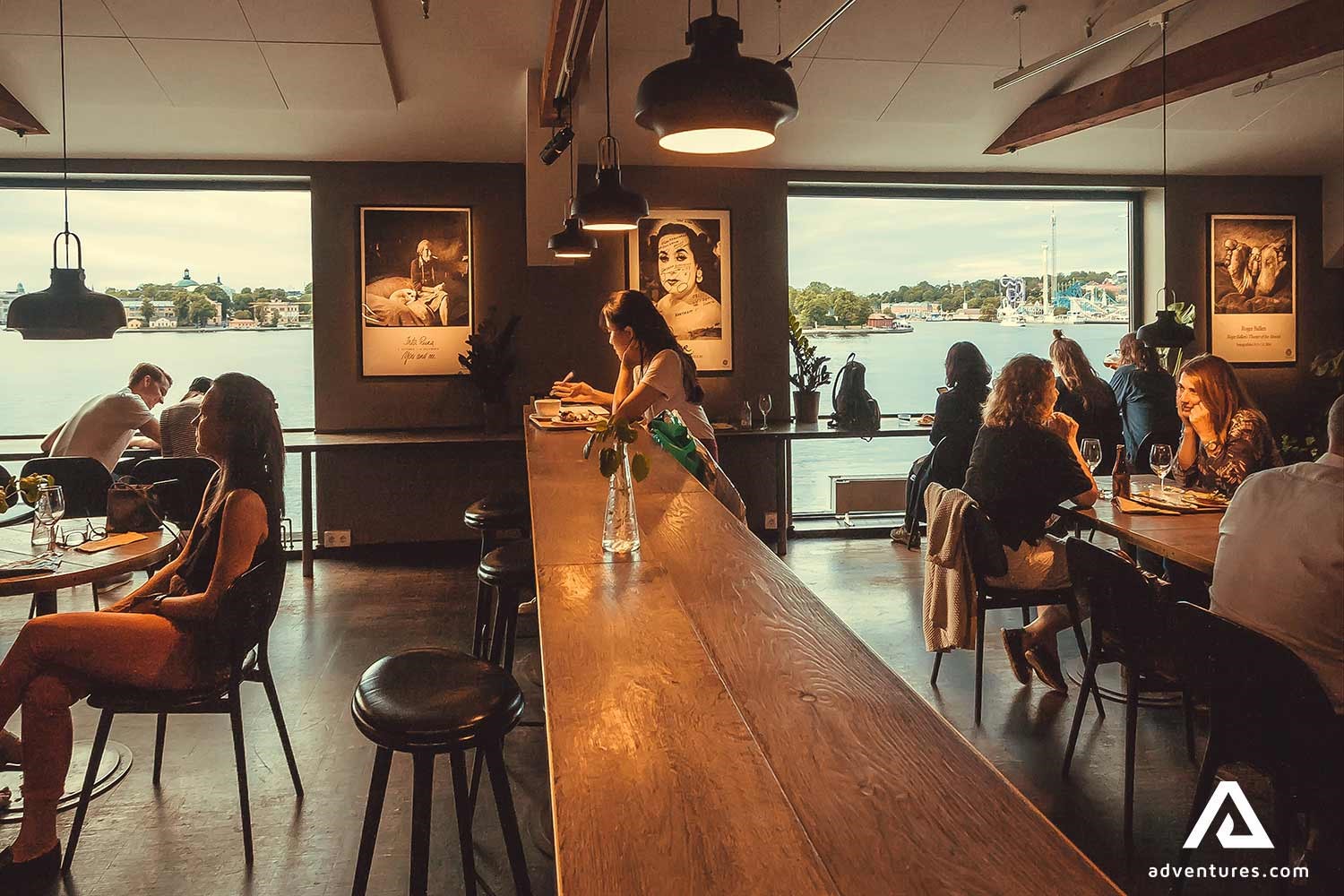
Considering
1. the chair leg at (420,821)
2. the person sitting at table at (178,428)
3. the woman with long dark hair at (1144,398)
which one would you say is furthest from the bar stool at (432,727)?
the woman with long dark hair at (1144,398)

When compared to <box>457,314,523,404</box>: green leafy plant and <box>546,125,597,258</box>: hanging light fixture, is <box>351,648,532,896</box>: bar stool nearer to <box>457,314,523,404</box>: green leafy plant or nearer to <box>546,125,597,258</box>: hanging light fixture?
<box>546,125,597,258</box>: hanging light fixture

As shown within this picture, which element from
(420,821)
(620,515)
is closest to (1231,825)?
(620,515)

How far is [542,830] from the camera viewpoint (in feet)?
9.53

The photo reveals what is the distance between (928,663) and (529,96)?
12.4 feet

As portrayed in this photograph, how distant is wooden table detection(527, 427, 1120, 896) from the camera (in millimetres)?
985

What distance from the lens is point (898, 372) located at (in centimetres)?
766

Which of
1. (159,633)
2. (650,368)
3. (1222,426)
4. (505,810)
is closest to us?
(505,810)

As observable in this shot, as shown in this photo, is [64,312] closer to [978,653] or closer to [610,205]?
[610,205]

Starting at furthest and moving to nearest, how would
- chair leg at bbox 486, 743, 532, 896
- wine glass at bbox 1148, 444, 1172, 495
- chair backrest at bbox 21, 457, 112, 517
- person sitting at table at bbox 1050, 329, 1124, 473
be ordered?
person sitting at table at bbox 1050, 329, 1124, 473
chair backrest at bbox 21, 457, 112, 517
wine glass at bbox 1148, 444, 1172, 495
chair leg at bbox 486, 743, 532, 896

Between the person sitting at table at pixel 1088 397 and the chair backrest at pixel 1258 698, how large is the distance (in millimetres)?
3475

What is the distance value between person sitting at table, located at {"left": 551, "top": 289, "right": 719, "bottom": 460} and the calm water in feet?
10.1

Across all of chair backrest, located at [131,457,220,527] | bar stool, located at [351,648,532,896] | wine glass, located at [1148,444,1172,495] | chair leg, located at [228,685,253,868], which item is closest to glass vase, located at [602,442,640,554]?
bar stool, located at [351,648,532,896]

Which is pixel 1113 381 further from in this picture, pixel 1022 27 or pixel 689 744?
pixel 689 744

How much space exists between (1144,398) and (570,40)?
4.28 m
